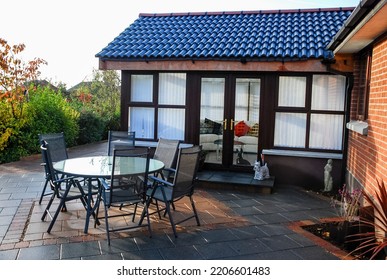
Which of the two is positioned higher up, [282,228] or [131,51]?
[131,51]

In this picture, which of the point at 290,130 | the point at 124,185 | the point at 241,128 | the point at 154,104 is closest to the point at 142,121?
the point at 154,104

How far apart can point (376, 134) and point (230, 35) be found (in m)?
5.05

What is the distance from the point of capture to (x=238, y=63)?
317 inches

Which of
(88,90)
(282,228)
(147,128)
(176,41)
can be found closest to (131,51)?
(176,41)

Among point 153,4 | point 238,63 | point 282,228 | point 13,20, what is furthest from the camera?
point 13,20

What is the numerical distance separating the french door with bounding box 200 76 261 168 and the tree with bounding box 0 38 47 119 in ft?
19.7

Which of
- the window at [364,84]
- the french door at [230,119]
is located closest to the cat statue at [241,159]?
the french door at [230,119]

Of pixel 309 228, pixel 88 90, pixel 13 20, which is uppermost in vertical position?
pixel 13 20

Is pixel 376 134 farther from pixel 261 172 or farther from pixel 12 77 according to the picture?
pixel 12 77

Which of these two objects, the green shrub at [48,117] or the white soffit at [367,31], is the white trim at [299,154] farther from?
the green shrub at [48,117]

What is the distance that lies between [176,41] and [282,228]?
5751 mm

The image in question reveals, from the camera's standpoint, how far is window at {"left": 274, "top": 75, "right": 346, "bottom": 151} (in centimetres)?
812

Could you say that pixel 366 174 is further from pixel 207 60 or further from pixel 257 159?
pixel 207 60

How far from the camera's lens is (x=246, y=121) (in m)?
8.66
